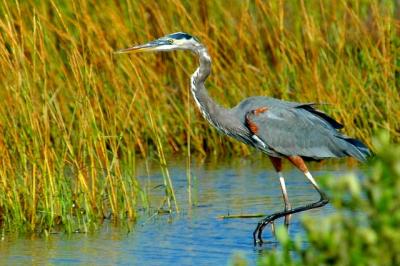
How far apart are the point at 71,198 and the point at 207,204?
148 cm

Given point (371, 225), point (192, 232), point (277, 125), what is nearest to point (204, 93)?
point (277, 125)

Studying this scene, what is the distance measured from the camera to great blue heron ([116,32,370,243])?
782 centimetres

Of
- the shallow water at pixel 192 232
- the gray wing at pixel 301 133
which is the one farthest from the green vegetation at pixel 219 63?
the gray wing at pixel 301 133

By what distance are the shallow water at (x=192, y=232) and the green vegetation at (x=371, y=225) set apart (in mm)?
1756

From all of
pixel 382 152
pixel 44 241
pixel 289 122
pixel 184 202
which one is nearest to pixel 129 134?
pixel 184 202

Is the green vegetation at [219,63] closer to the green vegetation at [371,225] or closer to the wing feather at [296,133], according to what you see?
the wing feather at [296,133]

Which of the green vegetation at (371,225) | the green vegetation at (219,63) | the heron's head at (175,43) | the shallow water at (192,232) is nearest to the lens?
the green vegetation at (371,225)

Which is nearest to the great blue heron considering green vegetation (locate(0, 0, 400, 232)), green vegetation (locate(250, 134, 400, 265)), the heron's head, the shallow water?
the heron's head

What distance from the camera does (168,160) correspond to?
10.2 metres

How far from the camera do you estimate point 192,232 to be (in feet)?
24.1

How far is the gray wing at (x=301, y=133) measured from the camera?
782cm

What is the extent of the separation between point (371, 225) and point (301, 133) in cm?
453

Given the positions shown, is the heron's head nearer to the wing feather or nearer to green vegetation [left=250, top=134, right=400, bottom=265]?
the wing feather

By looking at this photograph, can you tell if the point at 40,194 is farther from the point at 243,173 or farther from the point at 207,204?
the point at 243,173
